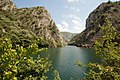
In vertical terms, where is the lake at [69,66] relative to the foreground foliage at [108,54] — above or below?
below

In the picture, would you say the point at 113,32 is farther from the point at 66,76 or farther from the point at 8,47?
the point at 66,76

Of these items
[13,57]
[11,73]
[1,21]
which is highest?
[1,21]

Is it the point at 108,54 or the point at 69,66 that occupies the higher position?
the point at 108,54

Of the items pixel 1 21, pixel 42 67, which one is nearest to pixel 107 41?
pixel 42 67

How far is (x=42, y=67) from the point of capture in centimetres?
1475

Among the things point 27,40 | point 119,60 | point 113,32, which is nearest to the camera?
point 119,60

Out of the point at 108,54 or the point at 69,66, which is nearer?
the point at 108,54

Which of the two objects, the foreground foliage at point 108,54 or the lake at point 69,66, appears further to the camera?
the lake at point 69,66

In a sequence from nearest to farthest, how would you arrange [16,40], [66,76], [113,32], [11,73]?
[11,73]
[113,32]
[66,76]
[16,40]

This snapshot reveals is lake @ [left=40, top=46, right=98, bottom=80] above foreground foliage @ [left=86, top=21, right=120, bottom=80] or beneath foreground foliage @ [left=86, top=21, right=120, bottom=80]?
beneath

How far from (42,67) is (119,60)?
6.22m

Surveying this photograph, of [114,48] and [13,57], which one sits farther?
[114,48]

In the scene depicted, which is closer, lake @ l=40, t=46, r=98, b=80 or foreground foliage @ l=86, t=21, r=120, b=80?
foreground foliage @ l=86, t=21, r=120, b=80

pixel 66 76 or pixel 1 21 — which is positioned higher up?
pixel 1 21
